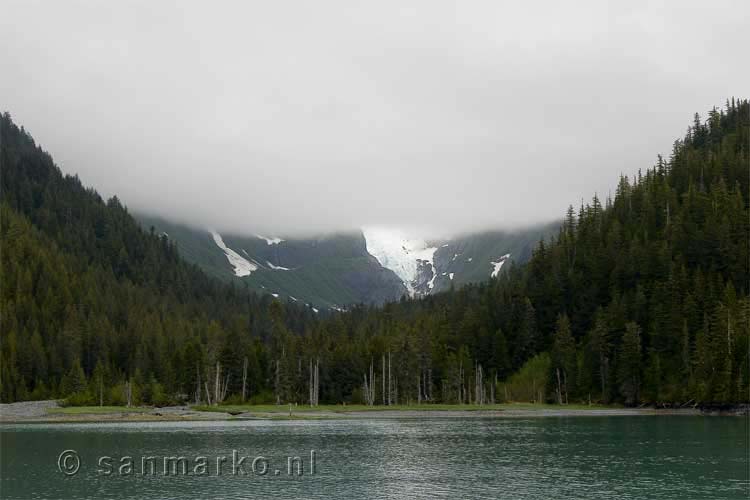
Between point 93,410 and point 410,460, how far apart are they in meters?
106

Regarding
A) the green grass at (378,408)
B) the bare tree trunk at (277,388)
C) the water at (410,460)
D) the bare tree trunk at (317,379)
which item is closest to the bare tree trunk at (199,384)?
the green grass at (378,408)

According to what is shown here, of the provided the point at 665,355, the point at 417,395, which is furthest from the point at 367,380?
the point at 665,355

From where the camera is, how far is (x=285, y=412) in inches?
6708

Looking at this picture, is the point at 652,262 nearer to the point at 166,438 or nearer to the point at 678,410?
the point at 678,410

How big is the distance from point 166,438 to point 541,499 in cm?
6512

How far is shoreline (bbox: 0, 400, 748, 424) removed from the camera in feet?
511

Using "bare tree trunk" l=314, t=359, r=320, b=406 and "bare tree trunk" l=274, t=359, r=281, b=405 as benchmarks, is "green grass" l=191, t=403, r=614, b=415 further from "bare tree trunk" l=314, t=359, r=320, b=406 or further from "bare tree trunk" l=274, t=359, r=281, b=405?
"bare tree trunk" l=314, t=359, r=320, b=406

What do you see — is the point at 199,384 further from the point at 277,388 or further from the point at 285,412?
the point at 285,412

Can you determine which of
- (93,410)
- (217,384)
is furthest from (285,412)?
(93,410)

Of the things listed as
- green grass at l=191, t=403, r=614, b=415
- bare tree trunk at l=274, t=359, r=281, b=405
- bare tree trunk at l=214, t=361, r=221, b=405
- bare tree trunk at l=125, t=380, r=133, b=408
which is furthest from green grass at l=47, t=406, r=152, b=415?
bare tree trunk at l=274, t=359, r=281, b=405

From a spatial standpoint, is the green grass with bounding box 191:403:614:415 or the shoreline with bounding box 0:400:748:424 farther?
the green grass with bounding box 191:403:614:415

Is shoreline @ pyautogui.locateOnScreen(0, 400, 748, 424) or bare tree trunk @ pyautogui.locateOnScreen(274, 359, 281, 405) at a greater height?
bare tree trunk @ pyautogui.locateOnScreen(274, 359, 281, 405)

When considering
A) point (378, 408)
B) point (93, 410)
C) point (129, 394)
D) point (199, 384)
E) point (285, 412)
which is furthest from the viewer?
point (199, 384)

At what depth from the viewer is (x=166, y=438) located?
108812 millimetres
